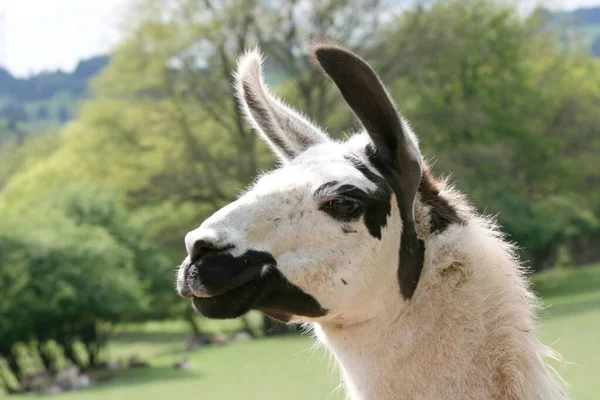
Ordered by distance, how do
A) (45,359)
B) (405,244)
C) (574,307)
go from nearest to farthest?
(405,244) → (45,359) → (574,307)

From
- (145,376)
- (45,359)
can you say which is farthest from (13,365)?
(145,376)

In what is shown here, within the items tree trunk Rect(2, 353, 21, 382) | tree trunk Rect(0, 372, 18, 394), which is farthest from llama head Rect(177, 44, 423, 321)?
tree trunk Rect(2, 353, 21, 382)

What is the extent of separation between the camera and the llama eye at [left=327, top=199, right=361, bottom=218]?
2869 mm

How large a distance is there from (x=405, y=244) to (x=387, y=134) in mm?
380

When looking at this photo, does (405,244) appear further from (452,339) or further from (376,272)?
(452,339)

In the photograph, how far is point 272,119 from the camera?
343 centimetres

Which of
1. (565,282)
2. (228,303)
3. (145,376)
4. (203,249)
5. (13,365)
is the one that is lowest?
(13,365)

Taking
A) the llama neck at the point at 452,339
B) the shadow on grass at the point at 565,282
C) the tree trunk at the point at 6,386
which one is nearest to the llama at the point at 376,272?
the llama neck at the point at 452,339

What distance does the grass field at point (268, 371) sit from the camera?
19452mm

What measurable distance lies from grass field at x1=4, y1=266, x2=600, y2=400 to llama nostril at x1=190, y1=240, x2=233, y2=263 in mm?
10270

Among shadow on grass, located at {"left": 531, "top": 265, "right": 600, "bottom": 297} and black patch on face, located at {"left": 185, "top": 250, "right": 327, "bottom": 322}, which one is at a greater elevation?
black patch on face, located at {"left": 185, "top": 250, "right": 327, "bottom": 322}

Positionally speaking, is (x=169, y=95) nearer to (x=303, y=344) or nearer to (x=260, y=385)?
(x=303, y=344)

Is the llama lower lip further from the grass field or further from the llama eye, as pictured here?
the grass field

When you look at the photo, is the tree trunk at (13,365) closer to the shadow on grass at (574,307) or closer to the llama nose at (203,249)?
the shadow on grass at (574,307)
